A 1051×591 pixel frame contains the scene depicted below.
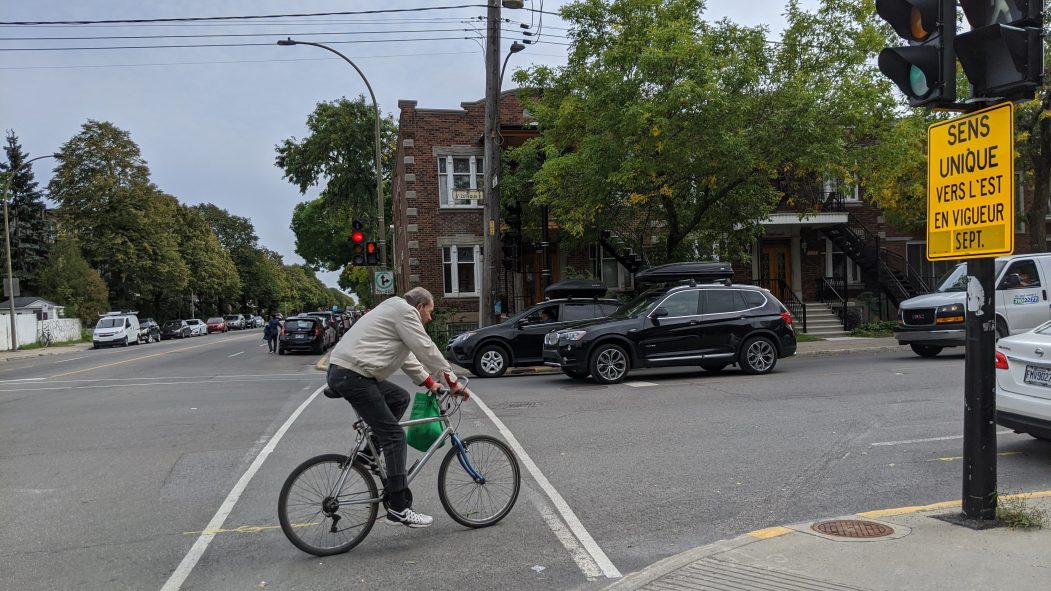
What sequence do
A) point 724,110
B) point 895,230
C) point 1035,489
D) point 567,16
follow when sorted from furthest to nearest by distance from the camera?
1. point 895,230
2. point 567,16
3. point 724,110
4. point 1035,489

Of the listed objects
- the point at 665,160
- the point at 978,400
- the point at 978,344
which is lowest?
the point at 978,400

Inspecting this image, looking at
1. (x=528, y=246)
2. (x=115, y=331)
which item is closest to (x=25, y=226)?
(x=115, y=331)

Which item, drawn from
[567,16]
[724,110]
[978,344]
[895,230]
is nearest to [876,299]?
[895,230]

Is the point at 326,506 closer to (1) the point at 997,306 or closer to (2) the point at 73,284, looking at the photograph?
(1) the point at 997,306

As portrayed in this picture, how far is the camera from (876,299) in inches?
1045

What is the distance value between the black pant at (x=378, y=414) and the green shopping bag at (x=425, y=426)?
0.55 feet

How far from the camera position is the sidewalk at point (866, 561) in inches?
160

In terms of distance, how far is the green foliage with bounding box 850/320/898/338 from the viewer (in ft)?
77.0

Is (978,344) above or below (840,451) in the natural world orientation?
above

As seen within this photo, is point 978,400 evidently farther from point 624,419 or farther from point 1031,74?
point 624,419

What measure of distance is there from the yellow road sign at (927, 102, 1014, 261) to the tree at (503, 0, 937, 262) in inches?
453

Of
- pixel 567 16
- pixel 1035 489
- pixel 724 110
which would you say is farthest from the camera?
pixel 567 16

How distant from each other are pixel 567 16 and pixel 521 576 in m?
17.2

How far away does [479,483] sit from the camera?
555 centimetres
